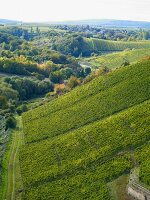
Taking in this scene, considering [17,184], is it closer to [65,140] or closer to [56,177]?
[56,177]

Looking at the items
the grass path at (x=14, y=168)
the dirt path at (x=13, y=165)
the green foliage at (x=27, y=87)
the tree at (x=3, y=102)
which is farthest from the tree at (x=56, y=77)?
the grass path at (x=14, y=168)

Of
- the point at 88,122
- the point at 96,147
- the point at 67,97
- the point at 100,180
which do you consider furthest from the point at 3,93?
the point at 100,180

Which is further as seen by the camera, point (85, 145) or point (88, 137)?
point (88, 137)

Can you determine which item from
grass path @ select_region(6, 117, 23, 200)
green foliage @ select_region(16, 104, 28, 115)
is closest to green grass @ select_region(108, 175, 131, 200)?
grass path @ select_region(6, 117, 23, 200)

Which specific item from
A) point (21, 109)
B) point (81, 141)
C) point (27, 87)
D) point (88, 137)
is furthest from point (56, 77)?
point (81, 141)

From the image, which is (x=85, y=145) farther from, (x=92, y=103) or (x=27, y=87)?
(x=27, y=87)

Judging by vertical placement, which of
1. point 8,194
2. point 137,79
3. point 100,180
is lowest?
point 8,194
